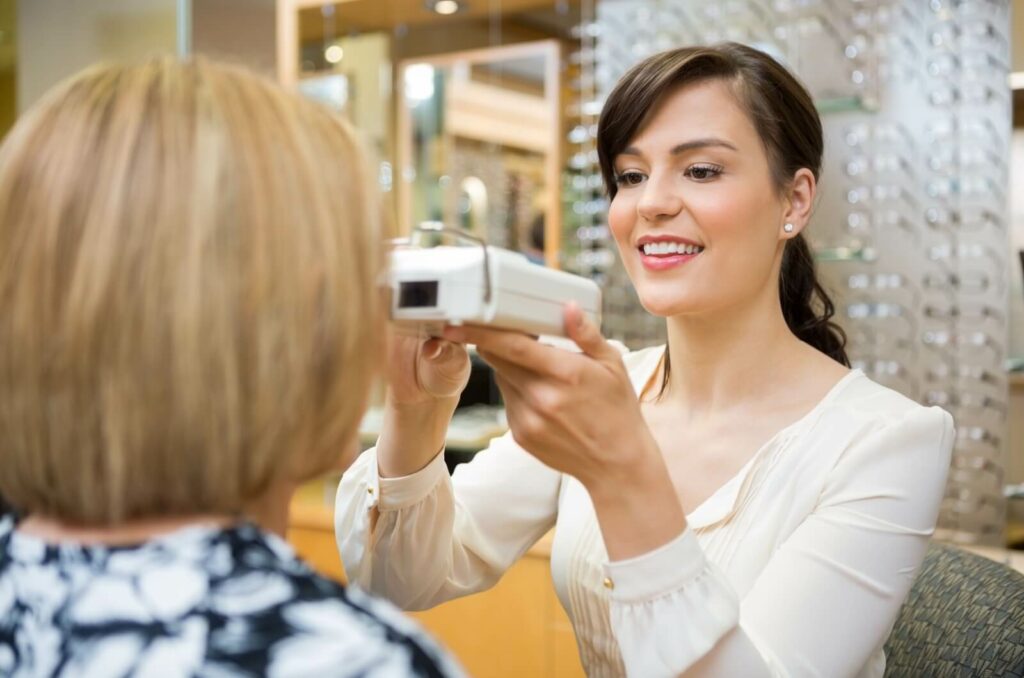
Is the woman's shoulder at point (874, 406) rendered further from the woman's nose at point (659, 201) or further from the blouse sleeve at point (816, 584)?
the woman's nose at point (659, 201)

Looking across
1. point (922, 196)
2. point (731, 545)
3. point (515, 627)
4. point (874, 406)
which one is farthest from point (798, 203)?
point (922, 196)

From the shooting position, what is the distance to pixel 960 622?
119 cm

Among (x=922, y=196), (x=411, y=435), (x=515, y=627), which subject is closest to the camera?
(x=411, y=435)

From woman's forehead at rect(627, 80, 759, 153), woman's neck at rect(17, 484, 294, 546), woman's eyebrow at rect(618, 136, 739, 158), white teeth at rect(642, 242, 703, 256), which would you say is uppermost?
woman's forehead at rect(627, 80, 759, 153)

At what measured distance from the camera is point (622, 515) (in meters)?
0.84

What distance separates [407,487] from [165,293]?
1.93 feet

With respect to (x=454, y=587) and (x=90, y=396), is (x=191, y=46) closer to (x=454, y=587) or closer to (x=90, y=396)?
(x=454, y=587)

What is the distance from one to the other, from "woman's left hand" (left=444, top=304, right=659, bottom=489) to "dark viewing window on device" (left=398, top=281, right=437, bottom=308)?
1.7 inches

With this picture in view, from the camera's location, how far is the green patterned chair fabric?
3.71ft

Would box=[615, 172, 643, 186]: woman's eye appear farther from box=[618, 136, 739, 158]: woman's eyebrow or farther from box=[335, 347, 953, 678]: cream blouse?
box=[335, 347, 953, 678]: cream blouse

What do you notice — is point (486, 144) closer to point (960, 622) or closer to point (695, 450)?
point (695, 450)

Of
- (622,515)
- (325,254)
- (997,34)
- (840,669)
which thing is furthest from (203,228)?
(997,34)

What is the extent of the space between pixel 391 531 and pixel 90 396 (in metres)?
0.60

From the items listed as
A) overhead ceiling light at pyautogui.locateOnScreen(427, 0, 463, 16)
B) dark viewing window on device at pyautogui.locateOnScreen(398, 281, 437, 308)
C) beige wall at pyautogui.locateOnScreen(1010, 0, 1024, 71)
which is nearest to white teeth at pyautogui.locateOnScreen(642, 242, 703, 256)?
dark viewing window on device at pyautogui.locateOnScreen(398, 281, 437, 308)
